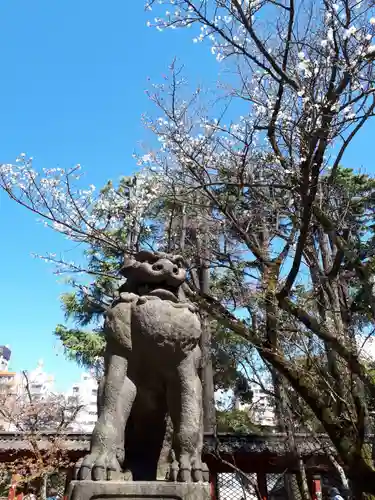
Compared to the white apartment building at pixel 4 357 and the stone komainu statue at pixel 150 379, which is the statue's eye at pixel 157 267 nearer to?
the stone komainu statue at pixel 150 379

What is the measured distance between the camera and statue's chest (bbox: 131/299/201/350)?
3492mm

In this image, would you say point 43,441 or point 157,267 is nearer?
point 157,267

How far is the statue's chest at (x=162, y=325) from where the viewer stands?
3492 millimetres

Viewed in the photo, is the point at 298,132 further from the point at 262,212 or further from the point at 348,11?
the point at 262,212

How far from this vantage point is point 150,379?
3631 millimetres

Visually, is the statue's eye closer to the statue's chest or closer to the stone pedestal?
the statue's chest

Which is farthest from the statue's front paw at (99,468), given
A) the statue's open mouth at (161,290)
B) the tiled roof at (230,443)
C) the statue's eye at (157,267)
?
the tiled roof at (230,443)

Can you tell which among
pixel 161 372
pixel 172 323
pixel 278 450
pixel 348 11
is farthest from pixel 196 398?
pixel 278 450

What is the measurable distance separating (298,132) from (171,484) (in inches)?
197

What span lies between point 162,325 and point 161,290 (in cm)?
34

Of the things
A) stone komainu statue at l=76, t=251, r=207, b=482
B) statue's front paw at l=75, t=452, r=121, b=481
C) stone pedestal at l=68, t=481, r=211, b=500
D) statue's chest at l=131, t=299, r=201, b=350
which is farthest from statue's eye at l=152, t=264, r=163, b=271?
stone pedestal at l=68, t=481, r=211, b=500

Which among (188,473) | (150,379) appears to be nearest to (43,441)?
(150,379)

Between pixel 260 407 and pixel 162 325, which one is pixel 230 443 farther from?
pixel 162 325

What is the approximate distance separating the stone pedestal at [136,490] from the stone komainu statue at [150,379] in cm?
13
